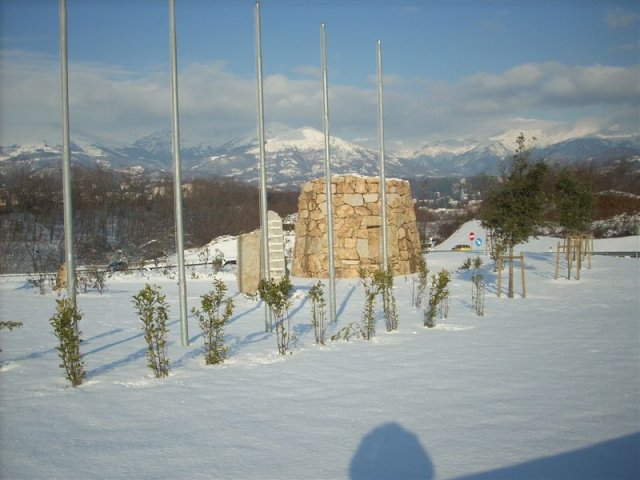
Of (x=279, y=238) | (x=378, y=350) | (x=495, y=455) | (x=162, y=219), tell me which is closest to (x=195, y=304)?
(x=279, y=238)

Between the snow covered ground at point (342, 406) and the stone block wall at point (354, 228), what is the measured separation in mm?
8245

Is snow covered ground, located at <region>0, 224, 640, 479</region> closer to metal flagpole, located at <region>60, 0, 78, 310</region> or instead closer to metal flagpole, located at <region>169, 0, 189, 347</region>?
metal flagpole, located at <region>169, 0, 189, 347</region>

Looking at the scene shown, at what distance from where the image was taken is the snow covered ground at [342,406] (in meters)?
4.03

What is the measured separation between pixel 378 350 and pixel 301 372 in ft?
4.86

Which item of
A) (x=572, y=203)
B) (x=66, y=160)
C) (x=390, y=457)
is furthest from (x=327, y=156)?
(x=572, y=203)

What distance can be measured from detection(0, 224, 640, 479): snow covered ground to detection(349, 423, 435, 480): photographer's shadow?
0.6 inches

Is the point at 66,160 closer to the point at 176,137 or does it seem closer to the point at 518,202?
the point at 176,137

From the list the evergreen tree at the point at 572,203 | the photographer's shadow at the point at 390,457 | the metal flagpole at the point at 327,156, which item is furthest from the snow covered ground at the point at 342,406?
the evergreen tree at the point at 572,203

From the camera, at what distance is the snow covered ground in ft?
13.2

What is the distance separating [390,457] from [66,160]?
16.6 feet

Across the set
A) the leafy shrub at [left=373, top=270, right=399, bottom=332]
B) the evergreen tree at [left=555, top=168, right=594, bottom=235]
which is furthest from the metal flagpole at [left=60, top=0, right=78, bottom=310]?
the evergreen tree at [left=555, top=168, right=594, bottom=235]

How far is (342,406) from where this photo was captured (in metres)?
5.26

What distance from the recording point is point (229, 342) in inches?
336

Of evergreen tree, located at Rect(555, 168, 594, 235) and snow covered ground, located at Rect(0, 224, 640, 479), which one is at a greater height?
evergreen tree, located at Rect(555, 168, 594, 235)
